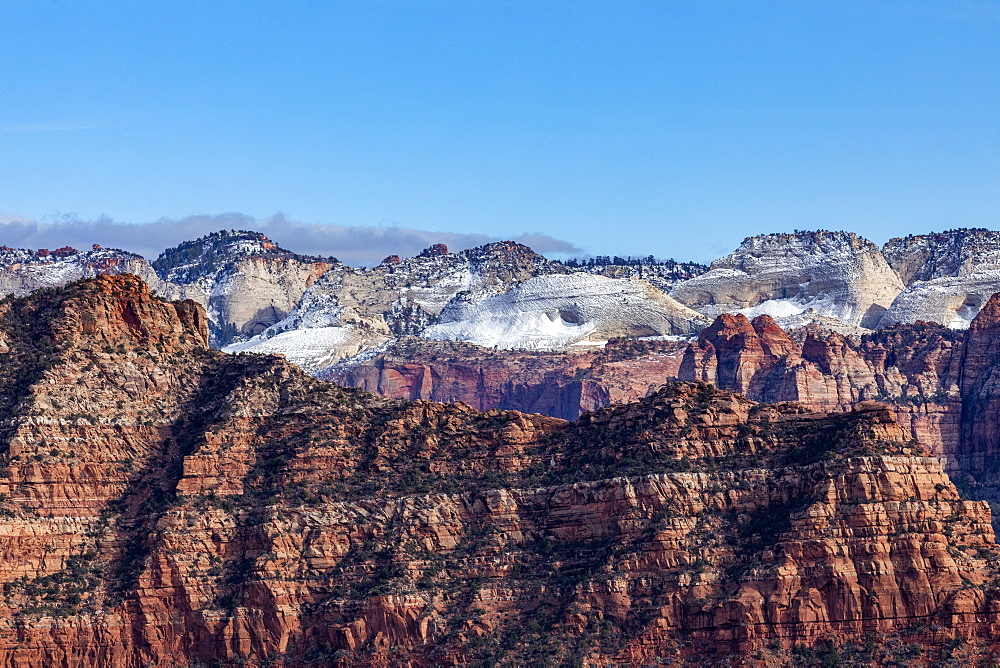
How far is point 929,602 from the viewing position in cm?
13775

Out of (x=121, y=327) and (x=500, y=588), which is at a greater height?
(x=121, y=327)

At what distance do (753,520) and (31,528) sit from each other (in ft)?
127

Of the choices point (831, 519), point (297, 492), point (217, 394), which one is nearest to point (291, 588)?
point (297, 492)

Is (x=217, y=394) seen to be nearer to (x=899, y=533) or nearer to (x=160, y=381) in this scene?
(x=160, y=381)

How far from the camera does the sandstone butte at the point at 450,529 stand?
5468 inches

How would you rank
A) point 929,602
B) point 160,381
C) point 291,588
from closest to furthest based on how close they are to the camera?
1. point 929,602
2. point 291,588
3. point 160,381

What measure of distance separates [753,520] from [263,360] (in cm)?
3464

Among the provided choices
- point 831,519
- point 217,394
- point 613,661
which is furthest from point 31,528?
point 831,519

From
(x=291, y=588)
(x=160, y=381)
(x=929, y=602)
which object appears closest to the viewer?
(x=929, y=602)

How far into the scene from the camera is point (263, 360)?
16462 centimetres

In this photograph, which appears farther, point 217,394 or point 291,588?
point 217,394

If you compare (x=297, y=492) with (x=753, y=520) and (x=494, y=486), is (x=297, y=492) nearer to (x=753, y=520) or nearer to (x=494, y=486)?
(x=494, y=486)

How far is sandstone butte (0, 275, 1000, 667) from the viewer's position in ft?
Answer: 456

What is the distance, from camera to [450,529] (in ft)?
491
